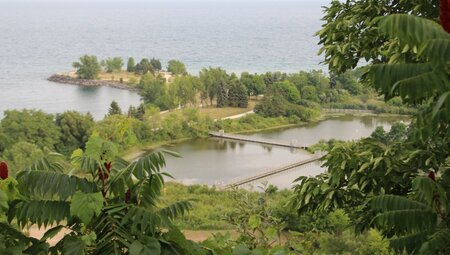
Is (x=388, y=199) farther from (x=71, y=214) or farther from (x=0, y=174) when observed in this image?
(x=0, y=174)

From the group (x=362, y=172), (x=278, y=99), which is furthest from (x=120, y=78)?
(x=362, y=172)

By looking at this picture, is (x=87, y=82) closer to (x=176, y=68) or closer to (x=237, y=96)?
(x=176, y=68)

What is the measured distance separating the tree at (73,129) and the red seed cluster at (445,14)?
25.3m

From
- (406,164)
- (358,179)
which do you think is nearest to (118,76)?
(358,179)

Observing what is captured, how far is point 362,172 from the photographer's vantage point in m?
4.20

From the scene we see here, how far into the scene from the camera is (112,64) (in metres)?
54.7

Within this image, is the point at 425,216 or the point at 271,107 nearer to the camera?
the point at 425,216

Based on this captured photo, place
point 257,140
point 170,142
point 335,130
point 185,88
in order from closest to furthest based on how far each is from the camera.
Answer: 1. point 257,140
2. point 170,142
3. point 335,130
4. point 185,88

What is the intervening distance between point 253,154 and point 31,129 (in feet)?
34.0

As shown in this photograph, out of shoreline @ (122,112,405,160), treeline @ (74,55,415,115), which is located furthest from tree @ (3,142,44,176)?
treeline @ (74,55,415,115)

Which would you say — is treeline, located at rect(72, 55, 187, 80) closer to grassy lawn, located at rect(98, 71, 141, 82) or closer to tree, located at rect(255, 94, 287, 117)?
grassy lawn, located at rect(98, 71, 141, 82)

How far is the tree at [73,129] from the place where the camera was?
87.4 ft

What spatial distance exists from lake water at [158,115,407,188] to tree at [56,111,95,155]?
424cm

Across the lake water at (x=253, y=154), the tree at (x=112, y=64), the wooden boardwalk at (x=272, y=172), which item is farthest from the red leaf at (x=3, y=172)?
the tree at (x=112, y=64)
